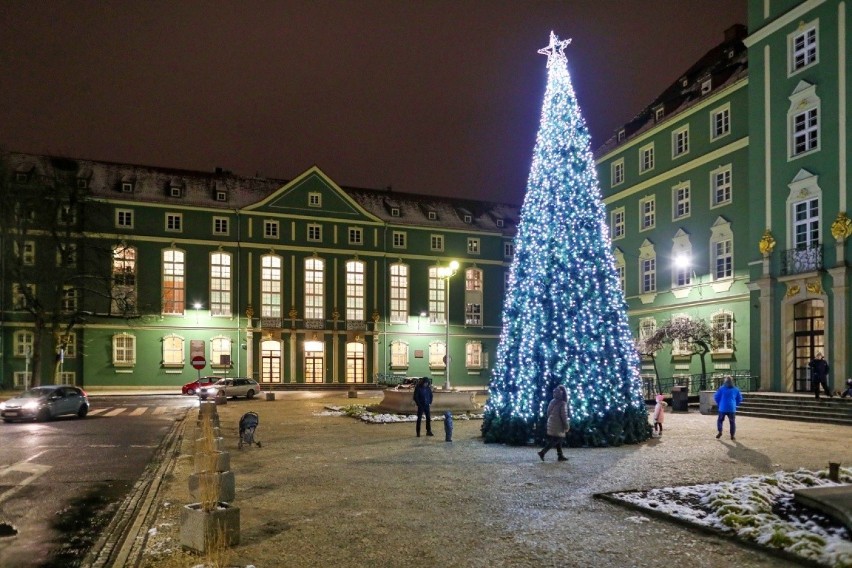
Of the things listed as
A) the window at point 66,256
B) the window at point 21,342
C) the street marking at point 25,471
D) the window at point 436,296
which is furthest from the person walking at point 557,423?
the window at point 436,296

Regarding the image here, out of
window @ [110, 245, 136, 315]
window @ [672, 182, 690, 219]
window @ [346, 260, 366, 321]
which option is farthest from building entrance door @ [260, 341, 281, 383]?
window @ [672, 182, 690, 219]

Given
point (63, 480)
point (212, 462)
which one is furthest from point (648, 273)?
point (212, 462)

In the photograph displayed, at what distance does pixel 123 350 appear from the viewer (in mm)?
52750

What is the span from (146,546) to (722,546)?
6.50 meters

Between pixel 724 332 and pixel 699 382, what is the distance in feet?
10.0

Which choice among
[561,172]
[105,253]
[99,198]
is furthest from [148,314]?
[561,172]

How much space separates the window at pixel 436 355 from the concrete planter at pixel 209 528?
54153mm

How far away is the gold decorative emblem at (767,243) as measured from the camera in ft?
98.0

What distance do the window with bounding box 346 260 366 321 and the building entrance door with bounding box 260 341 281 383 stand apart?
265 inches

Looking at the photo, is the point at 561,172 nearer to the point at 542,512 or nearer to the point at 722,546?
the point at 542,512

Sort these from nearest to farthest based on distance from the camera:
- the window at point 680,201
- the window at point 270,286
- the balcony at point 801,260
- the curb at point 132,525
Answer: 1. the curb at point 132,525
2. the balcony at point 801,260
3. the window at point 680,201
4. the window at point 270,286

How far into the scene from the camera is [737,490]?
1022 centimetres

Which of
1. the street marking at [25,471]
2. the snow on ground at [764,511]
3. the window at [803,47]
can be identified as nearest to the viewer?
the snow on ground at [764,511]

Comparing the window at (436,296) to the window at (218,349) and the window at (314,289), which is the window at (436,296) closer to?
the window at (314,289)
